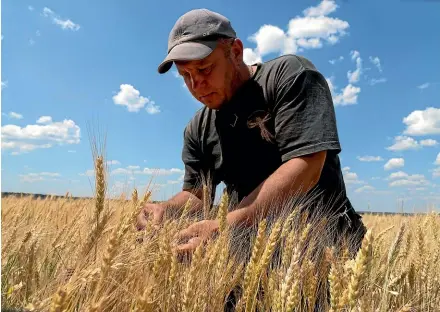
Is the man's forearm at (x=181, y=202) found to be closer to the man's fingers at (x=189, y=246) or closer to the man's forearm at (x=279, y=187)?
the man's forearm at (x=279, y=187)

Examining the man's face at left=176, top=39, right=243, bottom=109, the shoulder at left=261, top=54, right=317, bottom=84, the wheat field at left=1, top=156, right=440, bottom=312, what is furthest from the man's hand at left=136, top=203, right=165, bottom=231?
the shoulder at left=261, top=54, right=317, bottom=84

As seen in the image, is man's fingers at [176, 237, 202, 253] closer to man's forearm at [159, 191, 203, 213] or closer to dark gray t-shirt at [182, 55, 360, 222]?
dark gray t-shirt at [182, 55, 360, 222]

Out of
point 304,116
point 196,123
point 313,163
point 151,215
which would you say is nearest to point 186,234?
point 151,215

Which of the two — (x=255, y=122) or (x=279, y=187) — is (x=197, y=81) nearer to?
(x=255, y=122)

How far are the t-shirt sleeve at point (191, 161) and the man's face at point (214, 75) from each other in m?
0.51

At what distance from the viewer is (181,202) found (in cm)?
251

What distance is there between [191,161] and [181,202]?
0.96ft

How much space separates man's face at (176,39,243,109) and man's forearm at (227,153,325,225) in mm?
539

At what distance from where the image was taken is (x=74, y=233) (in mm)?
1817

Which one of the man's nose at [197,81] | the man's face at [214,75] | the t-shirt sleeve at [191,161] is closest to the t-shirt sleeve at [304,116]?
the man's face at [214,75]

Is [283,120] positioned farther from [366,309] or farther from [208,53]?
[366,309]

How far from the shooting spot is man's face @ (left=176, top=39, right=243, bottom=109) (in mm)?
2006

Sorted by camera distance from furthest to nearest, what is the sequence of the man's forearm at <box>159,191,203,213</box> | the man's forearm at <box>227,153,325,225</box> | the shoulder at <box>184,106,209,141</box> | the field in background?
1. the shoulder at <box>184,106,209,141</box>
2. the man's forearm at <box>159,191,203,213</box>
3. the man's forearm at <box>227,153,325,225</box>
4. the field in background

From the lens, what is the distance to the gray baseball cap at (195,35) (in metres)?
1.94
